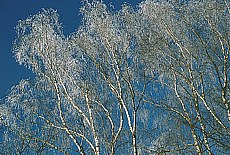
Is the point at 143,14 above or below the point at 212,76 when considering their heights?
above

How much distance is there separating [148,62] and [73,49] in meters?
2.03

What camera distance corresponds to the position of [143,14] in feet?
34.4

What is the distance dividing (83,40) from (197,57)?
3000 mm

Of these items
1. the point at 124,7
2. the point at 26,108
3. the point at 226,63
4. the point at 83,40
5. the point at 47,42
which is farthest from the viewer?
the point at 26,108

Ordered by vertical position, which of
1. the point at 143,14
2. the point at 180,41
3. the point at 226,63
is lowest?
the point at 226,63

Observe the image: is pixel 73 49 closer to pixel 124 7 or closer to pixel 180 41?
pixel 124 7

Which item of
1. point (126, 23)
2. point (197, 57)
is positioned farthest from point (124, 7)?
point (197, 57)

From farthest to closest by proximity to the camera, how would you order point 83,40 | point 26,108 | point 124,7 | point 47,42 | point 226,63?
point 26,108, point 124,7, point 83,40, point 47,42, point 226,63

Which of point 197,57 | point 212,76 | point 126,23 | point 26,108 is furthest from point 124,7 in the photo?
point 26,108

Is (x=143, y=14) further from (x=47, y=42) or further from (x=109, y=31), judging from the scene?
(x=47, y=42)

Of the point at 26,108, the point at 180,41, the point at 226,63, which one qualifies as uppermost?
the point at 180,41

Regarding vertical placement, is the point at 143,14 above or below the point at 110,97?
above

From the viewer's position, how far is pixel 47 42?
29.3ft

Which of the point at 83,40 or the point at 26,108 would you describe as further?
the point at 26,108
